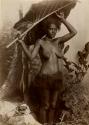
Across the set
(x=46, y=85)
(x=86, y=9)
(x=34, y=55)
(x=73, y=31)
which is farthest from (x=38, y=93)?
(x=86, y=9)

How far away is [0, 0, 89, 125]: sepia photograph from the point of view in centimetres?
162

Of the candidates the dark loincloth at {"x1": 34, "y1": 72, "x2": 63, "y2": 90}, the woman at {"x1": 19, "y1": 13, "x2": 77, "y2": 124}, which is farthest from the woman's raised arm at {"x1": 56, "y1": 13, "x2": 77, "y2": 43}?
the dark loincloth at {"x1": 34, "y1": 72, "x2": 63, "y2": 90}

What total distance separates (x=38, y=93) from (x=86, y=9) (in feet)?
1.27

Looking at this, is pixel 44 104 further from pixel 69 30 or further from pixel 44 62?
pixel 69 30

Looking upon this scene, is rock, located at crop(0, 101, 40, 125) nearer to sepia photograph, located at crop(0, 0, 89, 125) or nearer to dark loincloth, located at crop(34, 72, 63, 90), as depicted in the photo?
sepia photograph, located at crop(0, 0, 89, 125)

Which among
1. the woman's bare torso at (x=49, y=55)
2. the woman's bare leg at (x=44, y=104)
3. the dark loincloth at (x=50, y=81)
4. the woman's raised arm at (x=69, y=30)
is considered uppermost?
the woman's raised arm at (x=69, y=30)

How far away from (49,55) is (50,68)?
51mm

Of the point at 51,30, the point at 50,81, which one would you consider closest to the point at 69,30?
the point at 51,30

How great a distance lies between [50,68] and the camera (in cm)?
165

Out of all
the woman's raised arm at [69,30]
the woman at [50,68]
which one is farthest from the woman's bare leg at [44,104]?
the woman's raised arm at [69,30]

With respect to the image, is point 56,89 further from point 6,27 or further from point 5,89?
point 6,27

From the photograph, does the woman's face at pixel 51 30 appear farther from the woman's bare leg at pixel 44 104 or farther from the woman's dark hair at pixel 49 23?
the woman's bare leg at pixel 44 104

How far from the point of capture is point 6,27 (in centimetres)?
162

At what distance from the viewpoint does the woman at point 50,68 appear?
1.65 meters
